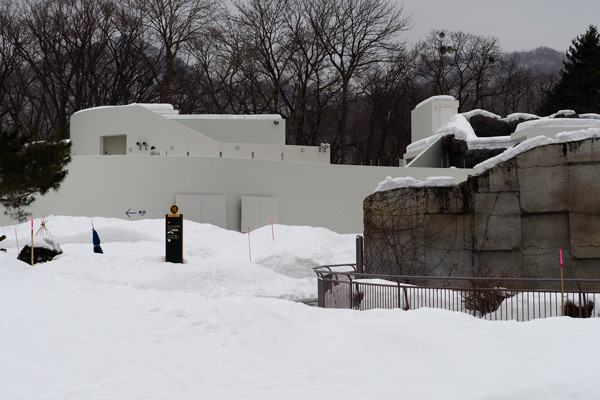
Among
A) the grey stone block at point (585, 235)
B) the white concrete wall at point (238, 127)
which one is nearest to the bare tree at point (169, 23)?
the white concrete wall at point (238, 127)

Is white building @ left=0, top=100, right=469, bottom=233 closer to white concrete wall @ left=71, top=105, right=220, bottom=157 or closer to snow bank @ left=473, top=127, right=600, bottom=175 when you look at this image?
white concrete wall @ left=71, top=105, right=220, bottom=157

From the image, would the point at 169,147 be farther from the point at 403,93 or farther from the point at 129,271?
the point at 403,93

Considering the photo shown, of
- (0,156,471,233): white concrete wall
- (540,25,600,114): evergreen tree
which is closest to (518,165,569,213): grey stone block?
(0,156,471,233): white concrete wall

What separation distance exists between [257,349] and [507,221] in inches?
394

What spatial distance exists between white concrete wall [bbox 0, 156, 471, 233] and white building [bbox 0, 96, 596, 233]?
44 mm

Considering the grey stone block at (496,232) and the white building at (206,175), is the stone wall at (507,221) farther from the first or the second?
the white building at (206,175)

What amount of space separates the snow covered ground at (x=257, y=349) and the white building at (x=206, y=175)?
17.2m

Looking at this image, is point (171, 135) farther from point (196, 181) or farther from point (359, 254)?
point (359, 254)

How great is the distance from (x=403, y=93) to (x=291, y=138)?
11.1m

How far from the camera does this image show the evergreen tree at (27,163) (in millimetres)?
22484

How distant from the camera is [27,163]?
22.9 metres

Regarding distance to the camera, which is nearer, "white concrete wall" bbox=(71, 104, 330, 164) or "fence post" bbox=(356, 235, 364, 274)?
"fence post" bbox=(356, 235, 364, 274)

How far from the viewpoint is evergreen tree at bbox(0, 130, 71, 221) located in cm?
2248

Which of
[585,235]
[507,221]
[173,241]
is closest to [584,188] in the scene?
[585,235]
